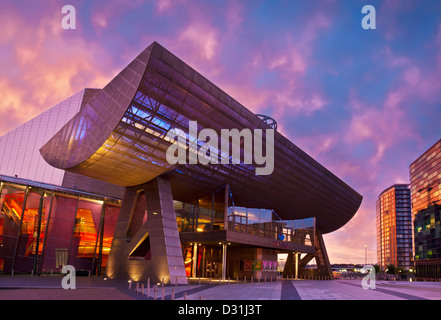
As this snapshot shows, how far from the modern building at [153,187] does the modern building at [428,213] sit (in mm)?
74612

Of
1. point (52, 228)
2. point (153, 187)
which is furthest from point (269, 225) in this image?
point (52, 228)

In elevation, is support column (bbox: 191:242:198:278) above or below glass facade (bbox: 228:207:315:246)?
below

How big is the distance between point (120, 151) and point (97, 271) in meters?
22.9

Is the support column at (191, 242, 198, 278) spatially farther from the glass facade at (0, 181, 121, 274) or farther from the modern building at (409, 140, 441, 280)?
the modern building at (409, 140, 441, 280)

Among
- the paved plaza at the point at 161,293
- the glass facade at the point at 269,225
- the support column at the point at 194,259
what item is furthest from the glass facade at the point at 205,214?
the paved plaza at the point at 161,293

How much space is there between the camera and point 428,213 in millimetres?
120750

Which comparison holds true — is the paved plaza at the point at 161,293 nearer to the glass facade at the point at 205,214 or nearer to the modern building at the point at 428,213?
the glass facade at the point at 205,214

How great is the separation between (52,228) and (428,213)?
123320 mm

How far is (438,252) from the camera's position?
11294 centimetres

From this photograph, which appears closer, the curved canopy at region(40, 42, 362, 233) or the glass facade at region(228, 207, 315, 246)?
the curved canopy at region(40, 42, 362, 233)

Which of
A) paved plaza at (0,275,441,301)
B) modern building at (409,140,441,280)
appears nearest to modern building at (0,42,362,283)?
paved plaza at (0,275,441,301)

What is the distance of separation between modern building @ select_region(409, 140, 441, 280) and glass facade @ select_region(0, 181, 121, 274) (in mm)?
109968

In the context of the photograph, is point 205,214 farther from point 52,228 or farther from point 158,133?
point 158,133

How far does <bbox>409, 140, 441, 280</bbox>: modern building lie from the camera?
375ft
